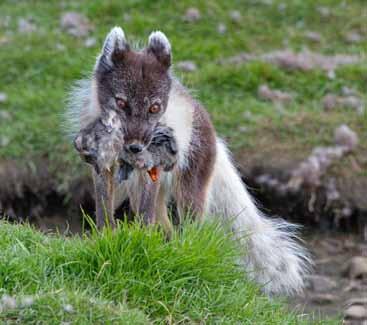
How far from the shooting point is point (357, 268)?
29.2ft

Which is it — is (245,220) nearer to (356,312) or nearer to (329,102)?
(356,312)

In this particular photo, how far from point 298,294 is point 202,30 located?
4.50 meters

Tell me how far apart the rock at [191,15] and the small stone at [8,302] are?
7.51 m

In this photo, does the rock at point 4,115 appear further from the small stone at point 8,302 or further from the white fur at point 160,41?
the small stone at point 8,302

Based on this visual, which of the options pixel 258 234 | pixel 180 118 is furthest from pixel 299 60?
pixel 180 118

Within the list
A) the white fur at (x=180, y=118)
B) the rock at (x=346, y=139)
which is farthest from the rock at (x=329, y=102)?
the white fur at (x=180, y=118)

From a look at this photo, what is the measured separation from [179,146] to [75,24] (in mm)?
5663

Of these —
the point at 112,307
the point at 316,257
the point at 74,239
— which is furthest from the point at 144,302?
the point at 316,257

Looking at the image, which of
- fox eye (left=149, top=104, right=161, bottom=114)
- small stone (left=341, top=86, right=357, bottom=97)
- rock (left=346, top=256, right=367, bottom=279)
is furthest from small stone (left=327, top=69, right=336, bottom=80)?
fox eye (left=149, top=104, right=161, bottom=114)

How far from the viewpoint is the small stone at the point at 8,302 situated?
16.1 feet

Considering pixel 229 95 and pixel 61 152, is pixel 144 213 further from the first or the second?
pixel 229 95

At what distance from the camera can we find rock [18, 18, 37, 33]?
11875 mm

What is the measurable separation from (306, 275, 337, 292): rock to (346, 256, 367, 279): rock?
20cm

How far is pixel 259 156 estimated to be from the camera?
983 cm
